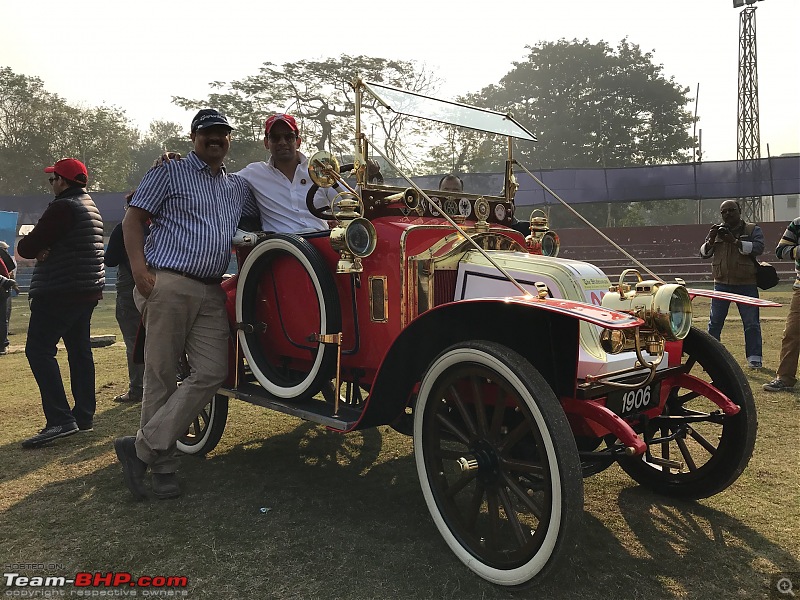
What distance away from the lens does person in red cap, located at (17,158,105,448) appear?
4.01 metres

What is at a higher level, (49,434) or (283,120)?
(283,120)

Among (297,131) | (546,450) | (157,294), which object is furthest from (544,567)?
(297,131)

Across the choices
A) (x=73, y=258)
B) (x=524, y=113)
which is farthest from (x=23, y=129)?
(x=73, y=258)

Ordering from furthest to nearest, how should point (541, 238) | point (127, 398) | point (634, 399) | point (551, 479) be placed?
point (127, 398) → point (541, 238) → point (634, 399) → point (551, 479)

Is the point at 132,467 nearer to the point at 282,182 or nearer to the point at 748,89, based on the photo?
the point at 282,182

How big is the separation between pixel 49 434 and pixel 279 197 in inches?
93.1

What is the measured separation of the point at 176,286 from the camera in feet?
9.82

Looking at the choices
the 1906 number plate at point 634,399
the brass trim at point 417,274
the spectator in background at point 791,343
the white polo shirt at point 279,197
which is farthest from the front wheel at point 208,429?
the spectator in background at point 791,343

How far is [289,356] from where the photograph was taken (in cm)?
337

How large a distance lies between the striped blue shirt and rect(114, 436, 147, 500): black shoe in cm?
101

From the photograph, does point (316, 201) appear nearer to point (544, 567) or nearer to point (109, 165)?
point (544, 567)

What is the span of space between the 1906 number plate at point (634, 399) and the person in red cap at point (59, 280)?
3.64m

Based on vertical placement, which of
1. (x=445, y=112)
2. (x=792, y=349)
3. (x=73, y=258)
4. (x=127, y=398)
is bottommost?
(x=127, y=398)

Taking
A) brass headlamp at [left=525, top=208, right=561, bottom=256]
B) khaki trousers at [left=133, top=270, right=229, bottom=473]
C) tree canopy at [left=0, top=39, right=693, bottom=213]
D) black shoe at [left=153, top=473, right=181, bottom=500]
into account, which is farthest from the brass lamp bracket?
tree canopy at [left=0, top=39, right=693, bottom=213]
